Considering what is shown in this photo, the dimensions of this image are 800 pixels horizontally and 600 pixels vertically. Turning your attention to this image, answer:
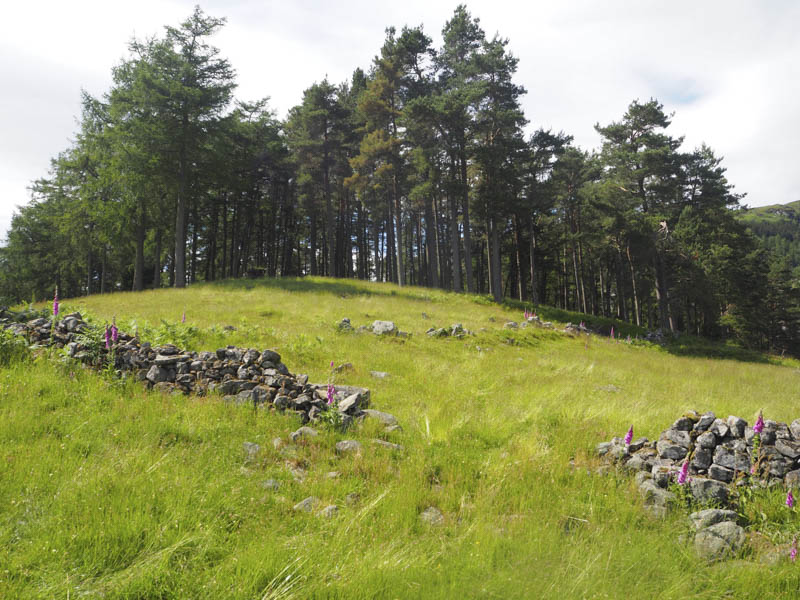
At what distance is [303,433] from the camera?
5.04m

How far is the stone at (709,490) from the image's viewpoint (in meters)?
3.87

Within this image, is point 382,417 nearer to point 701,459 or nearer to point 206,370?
point 206,370

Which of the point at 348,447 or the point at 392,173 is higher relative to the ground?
the point at 392,173


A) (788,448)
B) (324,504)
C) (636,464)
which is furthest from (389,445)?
(788,448)

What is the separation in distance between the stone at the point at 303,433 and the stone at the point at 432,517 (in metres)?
1.99

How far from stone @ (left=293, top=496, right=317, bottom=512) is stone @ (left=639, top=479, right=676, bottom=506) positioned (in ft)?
11.5

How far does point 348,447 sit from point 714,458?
4502 millimetres

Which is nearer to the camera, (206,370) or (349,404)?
(349,404)

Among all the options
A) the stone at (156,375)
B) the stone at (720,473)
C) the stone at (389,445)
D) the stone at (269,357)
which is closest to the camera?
the stone at (720,473)

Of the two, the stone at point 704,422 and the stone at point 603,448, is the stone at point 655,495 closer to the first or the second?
the stone at point 603,448

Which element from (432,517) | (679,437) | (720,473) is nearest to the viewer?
(432,517)

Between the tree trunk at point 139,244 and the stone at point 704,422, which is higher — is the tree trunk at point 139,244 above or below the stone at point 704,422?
above

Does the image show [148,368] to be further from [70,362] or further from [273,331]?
[273,331]

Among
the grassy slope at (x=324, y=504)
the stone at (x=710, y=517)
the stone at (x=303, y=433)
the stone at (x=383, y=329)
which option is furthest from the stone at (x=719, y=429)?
the stone at (x=383, y=329)
